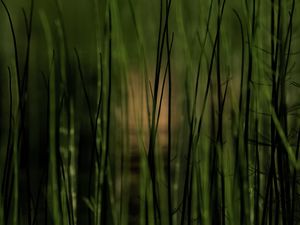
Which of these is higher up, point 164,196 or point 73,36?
point 73,36

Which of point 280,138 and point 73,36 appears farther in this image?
point 73,36

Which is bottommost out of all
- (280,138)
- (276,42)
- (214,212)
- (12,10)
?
(214,212)

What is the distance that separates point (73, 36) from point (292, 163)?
0.52 m

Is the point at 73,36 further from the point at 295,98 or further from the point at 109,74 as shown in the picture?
the point at 295,98

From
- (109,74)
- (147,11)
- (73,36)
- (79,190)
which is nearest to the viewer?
(109,74)

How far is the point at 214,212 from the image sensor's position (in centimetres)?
98

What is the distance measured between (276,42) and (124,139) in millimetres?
283

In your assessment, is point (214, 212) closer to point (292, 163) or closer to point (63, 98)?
point (292, 163)

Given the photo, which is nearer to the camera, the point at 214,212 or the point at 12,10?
the point at 214,212

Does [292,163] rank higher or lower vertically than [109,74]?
lower

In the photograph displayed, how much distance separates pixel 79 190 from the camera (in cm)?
142

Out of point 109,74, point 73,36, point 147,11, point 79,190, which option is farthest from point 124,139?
point 79,190

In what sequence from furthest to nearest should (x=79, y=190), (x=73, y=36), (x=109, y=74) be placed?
(x=79, y=190) → (x=73, y=36) → (x=109, y=74)

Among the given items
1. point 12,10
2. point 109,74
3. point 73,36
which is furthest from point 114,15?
point 12,10
